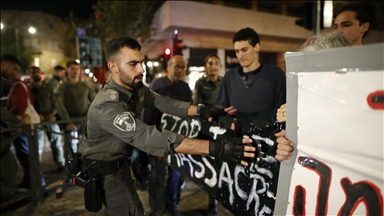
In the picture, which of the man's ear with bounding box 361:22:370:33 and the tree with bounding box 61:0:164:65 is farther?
the tree with bounding box 61:0:164:65

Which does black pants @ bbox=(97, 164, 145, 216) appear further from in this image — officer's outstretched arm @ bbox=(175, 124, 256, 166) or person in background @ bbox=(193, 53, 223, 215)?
person in background @ bbox=(193, 53, 223, 215)

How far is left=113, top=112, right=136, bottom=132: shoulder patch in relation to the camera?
1.91m

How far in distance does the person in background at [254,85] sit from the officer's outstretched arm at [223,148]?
2.80 feet

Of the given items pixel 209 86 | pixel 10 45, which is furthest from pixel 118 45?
pixel 10 45

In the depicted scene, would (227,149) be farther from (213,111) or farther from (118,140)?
(118,140)

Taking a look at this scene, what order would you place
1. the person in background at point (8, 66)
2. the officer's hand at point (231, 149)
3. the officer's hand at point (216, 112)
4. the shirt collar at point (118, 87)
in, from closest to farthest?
the officer's hand at point (231, 149) < the shirt collar at point (118, 87) < the officer's hand at point (216, 112) < the person in background at point (8, 66)

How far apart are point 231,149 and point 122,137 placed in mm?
799

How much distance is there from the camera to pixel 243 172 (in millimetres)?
2088

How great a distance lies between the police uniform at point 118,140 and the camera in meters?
1.92

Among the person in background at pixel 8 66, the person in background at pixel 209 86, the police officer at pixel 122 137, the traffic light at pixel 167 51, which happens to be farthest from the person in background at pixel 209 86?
the traffic light at pixel 167 51

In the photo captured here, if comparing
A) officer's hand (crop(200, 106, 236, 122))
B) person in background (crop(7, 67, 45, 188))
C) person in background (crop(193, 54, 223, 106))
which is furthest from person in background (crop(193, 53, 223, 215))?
person in background (crop(7, 67, 45, 188))

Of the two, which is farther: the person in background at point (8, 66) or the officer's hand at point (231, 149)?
the person in background at point (8, 66)

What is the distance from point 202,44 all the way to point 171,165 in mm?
12886

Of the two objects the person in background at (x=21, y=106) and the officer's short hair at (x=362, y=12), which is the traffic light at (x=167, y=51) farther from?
the officer's short hair at (x=362, y=12)
